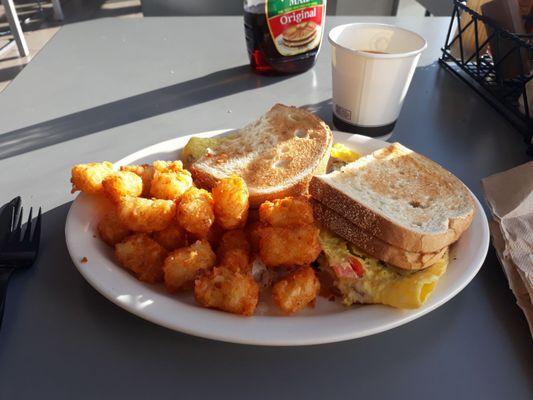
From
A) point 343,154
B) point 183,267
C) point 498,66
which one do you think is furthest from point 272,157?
point 498,66

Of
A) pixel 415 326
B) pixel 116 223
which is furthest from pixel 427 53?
pixel 116 223

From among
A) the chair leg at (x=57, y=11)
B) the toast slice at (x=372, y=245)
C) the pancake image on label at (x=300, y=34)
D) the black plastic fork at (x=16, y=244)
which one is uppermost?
the pancake image on label at (x=300, y=34)

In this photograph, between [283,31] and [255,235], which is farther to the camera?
[283,31]

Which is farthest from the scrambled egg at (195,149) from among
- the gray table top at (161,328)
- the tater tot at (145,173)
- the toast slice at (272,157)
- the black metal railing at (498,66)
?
the black metal railing at (498,66)

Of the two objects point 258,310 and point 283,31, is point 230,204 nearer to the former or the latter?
point 258,310

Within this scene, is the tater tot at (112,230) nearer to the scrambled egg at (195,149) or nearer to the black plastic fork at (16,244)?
the black plastic fork at (16,244)

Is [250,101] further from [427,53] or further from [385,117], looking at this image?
[427,53]
